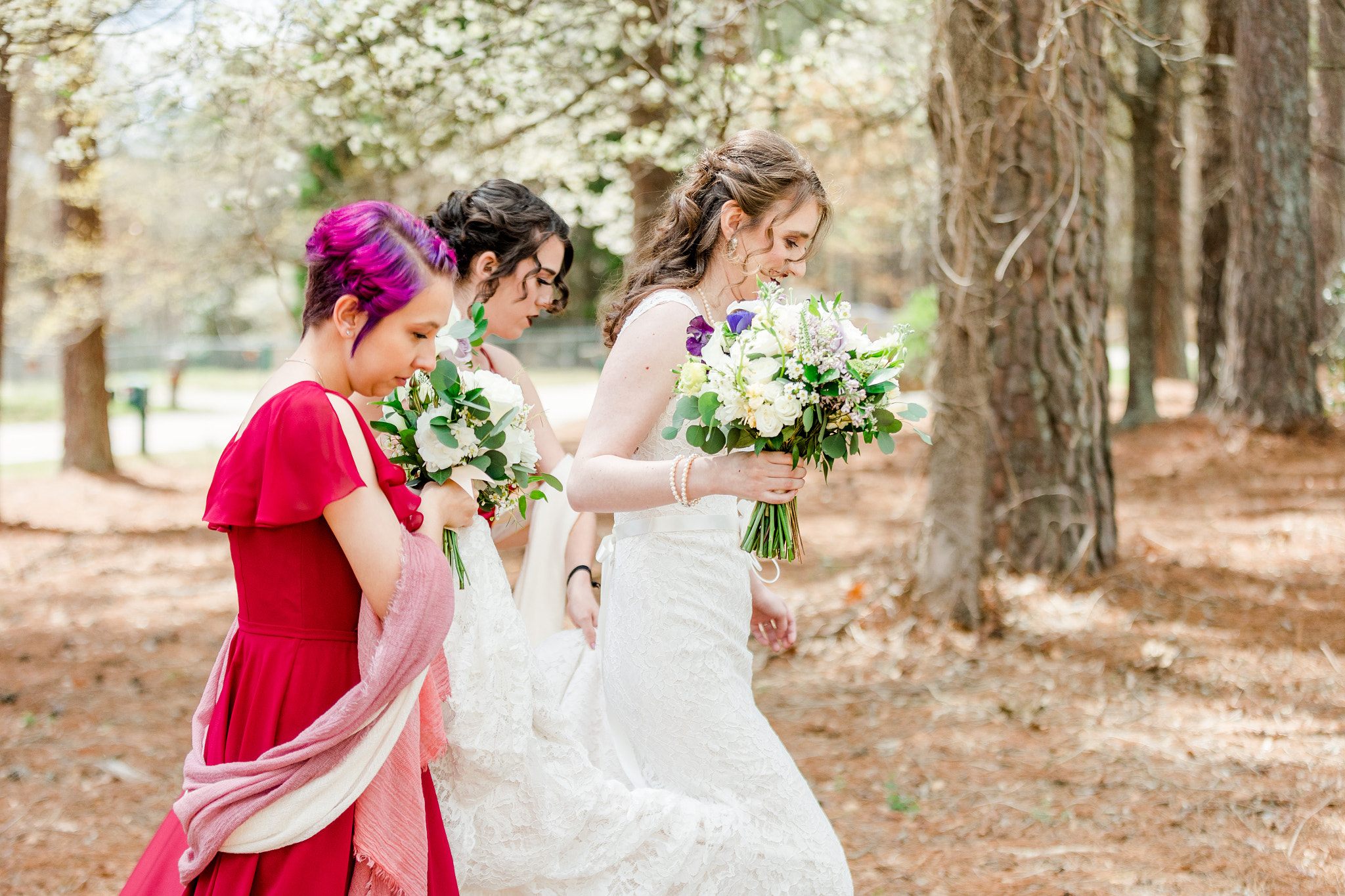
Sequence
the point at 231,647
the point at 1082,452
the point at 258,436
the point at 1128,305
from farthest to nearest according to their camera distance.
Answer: the point at 1128,305 → the point at 1082,452 → the point at 231,647 → the point at 258,436

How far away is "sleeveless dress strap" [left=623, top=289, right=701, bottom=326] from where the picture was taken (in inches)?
101

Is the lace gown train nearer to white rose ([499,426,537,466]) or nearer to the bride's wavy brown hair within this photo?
white rose ([499,426,537,466])

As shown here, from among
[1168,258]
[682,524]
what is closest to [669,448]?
[682,524]

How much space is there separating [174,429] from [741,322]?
2001cm

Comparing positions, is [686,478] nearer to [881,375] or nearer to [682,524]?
[682,524]

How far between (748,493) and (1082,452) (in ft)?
14.9

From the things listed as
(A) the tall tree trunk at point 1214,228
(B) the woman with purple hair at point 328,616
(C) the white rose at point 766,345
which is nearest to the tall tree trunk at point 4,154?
(B) the woman with purple hair at point 328,616

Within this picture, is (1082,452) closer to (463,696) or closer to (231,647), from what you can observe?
(463,696)

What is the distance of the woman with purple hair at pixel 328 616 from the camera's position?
77.9 inches

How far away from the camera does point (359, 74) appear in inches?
251

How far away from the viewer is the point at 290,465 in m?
1.94

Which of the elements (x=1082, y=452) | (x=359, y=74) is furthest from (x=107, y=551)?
(x=1082, y=452)

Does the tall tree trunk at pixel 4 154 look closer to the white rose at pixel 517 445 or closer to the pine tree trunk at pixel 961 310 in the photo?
the white rose at pixel 517 445

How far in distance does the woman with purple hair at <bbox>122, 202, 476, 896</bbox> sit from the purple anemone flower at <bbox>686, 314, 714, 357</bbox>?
0.53 metres
